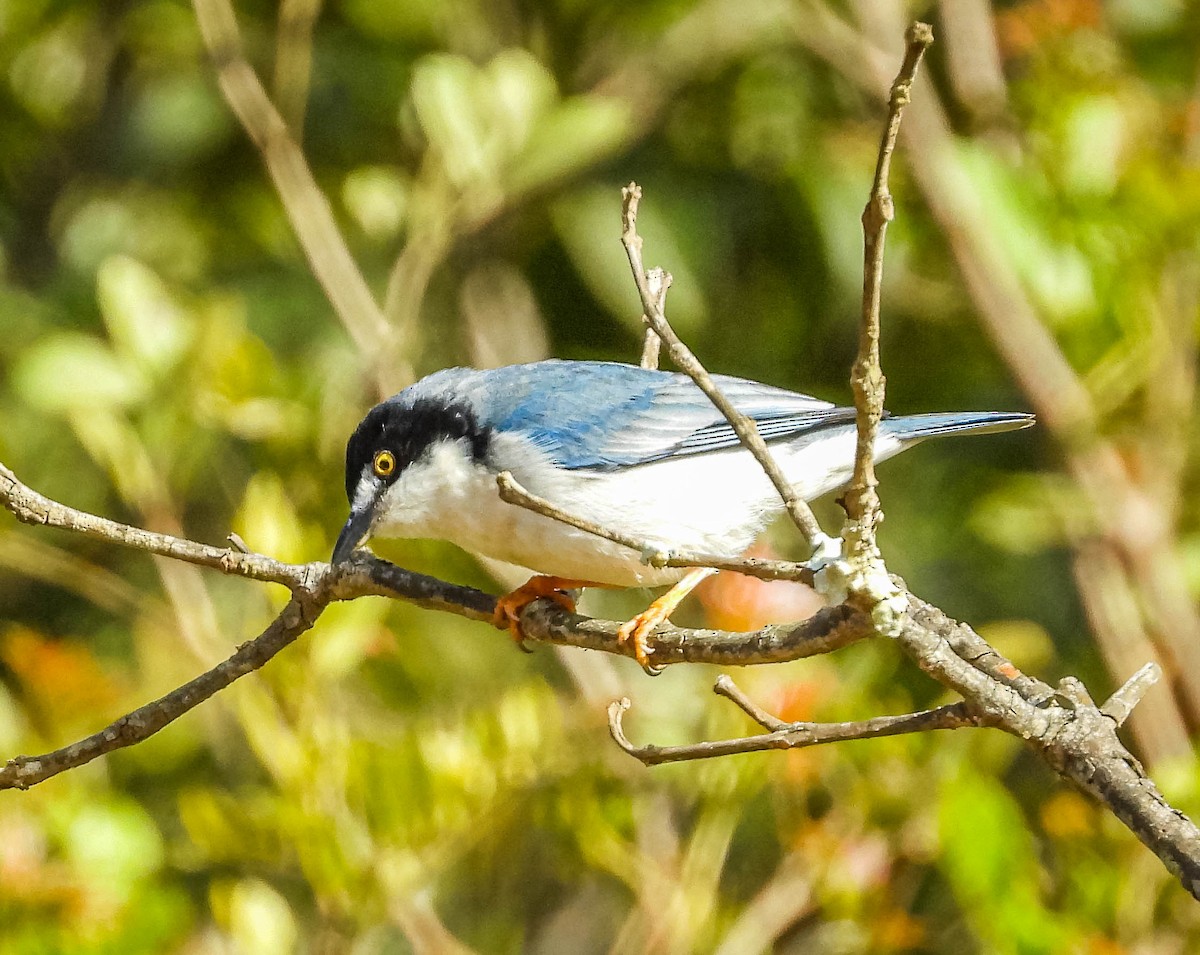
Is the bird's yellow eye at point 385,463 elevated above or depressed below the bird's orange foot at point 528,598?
above

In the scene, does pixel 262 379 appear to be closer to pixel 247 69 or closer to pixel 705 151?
pixel 247 69

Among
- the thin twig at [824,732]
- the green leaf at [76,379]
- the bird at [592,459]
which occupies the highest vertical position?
the green leaf at [76,379]

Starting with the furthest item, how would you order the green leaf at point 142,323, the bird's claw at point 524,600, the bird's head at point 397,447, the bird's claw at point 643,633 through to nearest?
1. the green leaf at point 142,323
2. the bird's head at point 397,447
3. the bird's claw at point 524,600
4. the bird's claw at point 643,633

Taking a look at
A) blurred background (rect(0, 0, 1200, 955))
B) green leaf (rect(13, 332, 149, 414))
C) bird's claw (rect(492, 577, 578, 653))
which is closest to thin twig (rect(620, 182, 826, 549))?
bird's claw (rect(492, 577, 578, 653))

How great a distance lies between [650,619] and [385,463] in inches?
30.6

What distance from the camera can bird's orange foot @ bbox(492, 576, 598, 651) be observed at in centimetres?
305

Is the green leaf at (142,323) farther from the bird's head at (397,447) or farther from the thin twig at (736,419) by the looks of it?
the thin twig at (736,419)

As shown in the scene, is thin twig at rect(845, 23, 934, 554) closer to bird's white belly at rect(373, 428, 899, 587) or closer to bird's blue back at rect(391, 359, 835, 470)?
bird's white belly at rect(373, 428, 899, 587)

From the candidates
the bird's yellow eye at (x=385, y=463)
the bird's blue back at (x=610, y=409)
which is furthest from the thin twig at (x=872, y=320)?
the bird's yellow eye at (x=385, y=463)

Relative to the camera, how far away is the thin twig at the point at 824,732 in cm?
189

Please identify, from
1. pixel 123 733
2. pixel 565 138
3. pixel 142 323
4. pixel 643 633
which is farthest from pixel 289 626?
pixel 565 138

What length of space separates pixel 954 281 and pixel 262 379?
2368 mm

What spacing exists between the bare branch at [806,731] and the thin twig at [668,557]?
22 cm

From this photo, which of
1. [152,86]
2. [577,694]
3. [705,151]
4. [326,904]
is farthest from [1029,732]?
[152,86]
